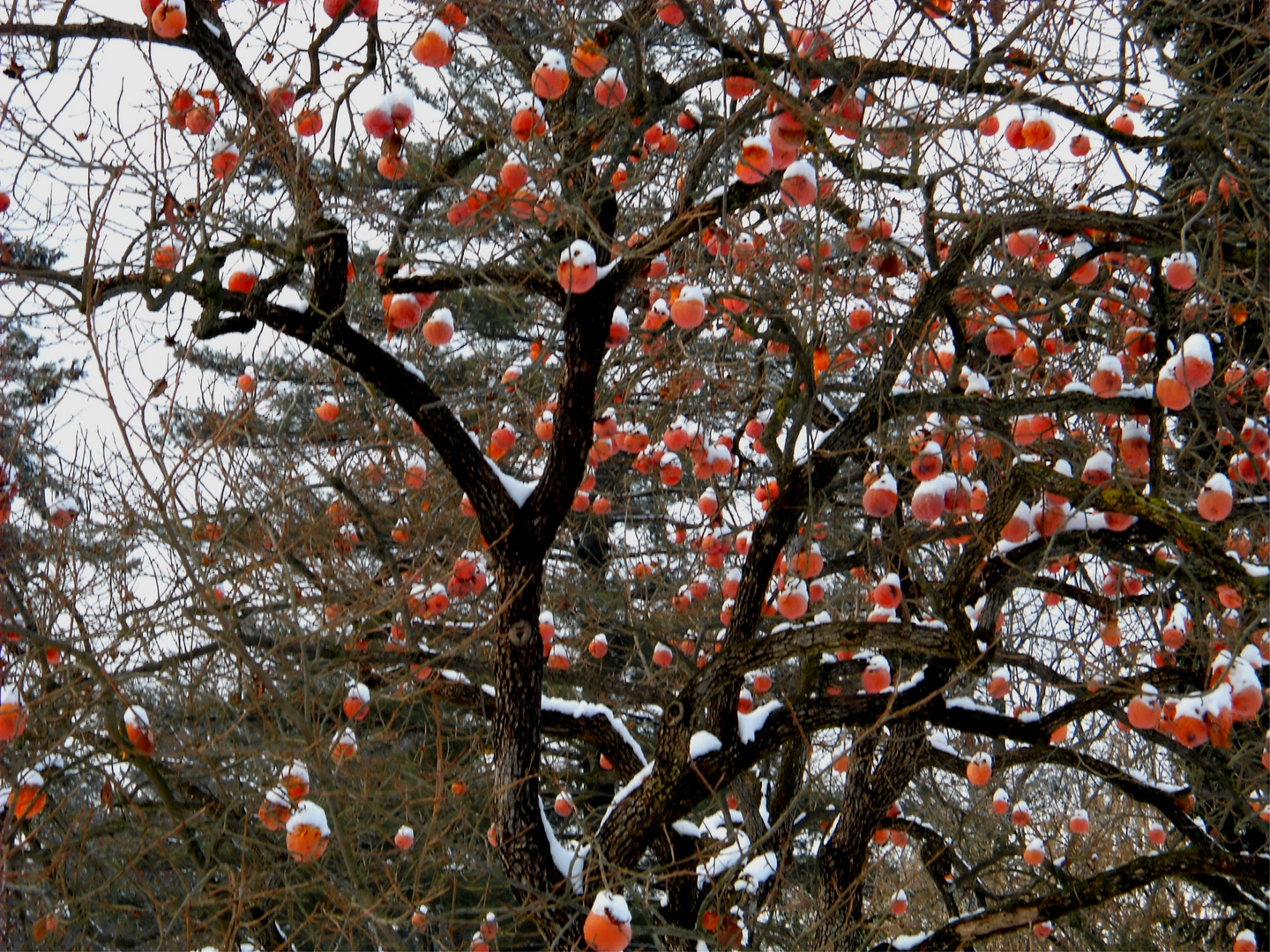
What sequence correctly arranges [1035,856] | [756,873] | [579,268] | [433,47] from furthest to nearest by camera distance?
[1035,856], [756,873], [579,268], [433,47]

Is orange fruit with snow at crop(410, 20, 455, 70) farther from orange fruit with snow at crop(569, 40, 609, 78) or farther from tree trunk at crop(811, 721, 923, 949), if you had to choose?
tree trunk at crop(811, 721, 923, 949)

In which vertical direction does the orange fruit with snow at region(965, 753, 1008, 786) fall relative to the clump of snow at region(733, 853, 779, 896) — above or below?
above

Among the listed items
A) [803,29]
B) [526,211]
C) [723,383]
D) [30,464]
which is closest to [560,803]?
[723,383]

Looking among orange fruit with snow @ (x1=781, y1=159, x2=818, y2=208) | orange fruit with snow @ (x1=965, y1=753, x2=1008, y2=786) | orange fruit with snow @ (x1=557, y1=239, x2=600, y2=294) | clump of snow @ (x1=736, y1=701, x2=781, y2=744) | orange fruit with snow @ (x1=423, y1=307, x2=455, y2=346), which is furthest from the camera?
orange fruit with snow @ (x1=965, y1=753, x2=1008, y2=786)

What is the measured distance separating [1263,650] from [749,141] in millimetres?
3038

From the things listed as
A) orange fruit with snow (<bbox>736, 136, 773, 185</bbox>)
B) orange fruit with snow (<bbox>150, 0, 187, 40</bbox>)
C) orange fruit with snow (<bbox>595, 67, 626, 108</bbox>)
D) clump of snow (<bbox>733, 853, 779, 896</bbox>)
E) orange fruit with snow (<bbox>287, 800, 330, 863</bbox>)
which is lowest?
orange fruit with snow (<bbox>287, 800, 330, 863</bbox>)

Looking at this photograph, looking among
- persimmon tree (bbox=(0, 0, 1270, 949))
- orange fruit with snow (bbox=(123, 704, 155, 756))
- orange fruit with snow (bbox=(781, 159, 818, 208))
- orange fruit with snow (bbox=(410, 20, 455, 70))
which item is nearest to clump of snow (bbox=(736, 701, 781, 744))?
persimmon tree (bbox=(0, 0, 1270, 949))

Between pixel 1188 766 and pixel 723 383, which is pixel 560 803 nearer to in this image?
pixel 723 383

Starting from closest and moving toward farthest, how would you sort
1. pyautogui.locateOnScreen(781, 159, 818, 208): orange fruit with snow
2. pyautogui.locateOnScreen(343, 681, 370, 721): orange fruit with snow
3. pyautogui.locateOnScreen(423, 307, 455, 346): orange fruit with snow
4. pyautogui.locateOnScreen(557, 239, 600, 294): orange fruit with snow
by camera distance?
pyautogui.locateOnScreen(781, 159, 818, 208): orange fruit with snow, pyautogui.locateOnScreen(557, 239, 600, 294): orange fruit with snow, pyautogui.locateOnScreen(423, 307, 455, 346): orange fruit with snow, pyautogui.locateOnScreen(343, 681, 370, 721): orange fruit with snow

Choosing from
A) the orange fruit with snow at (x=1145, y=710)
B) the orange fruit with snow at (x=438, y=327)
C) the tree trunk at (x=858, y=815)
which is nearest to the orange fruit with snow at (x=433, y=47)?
the orange fruit with snow at (x=438, y=327)

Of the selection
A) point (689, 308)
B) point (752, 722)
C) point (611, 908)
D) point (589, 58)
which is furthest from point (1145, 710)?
point (589, 58)

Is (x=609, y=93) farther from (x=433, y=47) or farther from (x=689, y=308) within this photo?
(x=689, y=308)

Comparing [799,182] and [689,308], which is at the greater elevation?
[799,182]

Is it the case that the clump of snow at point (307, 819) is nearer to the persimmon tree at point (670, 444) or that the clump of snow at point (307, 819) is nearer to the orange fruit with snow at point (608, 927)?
the persimmon tree at point (670, 444)
